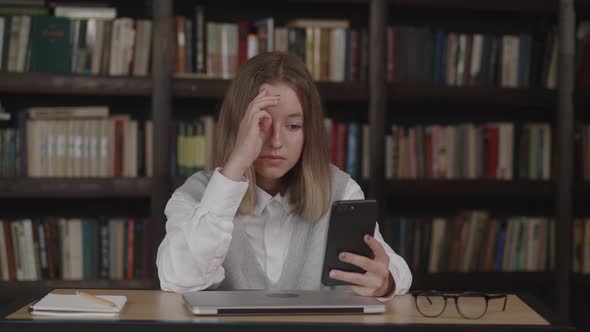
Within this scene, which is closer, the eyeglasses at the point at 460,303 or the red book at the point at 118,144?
the eyeglasses at the point at 460,303

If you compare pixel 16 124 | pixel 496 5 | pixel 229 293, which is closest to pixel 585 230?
pixel 496 5

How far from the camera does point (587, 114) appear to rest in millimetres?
3129

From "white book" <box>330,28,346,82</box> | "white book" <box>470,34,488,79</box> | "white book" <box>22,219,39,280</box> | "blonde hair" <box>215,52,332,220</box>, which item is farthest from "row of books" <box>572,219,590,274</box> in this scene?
"white book" <box>22,219,39,280</box>

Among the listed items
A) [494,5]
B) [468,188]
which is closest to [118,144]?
[468,188]

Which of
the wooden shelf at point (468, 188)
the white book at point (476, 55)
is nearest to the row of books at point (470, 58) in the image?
the white book at point (476, 55)

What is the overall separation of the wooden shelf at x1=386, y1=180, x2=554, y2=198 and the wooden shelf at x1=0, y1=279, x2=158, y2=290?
3.20ft

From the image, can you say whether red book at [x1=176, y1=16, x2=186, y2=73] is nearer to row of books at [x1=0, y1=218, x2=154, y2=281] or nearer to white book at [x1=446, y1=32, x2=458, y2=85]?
row of books at [x1=0, y1=218, x2=154, y2=281]

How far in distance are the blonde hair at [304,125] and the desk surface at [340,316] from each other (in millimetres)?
381

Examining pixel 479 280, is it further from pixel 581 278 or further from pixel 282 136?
pixel 282 136

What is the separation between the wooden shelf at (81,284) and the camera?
8.37 feet

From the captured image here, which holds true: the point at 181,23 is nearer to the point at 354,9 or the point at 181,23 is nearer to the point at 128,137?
the point at 128,137

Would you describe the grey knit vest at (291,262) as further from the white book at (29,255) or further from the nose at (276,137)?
the white book at (29,255)

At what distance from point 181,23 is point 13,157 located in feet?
2.51

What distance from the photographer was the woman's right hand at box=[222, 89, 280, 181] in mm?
1457
